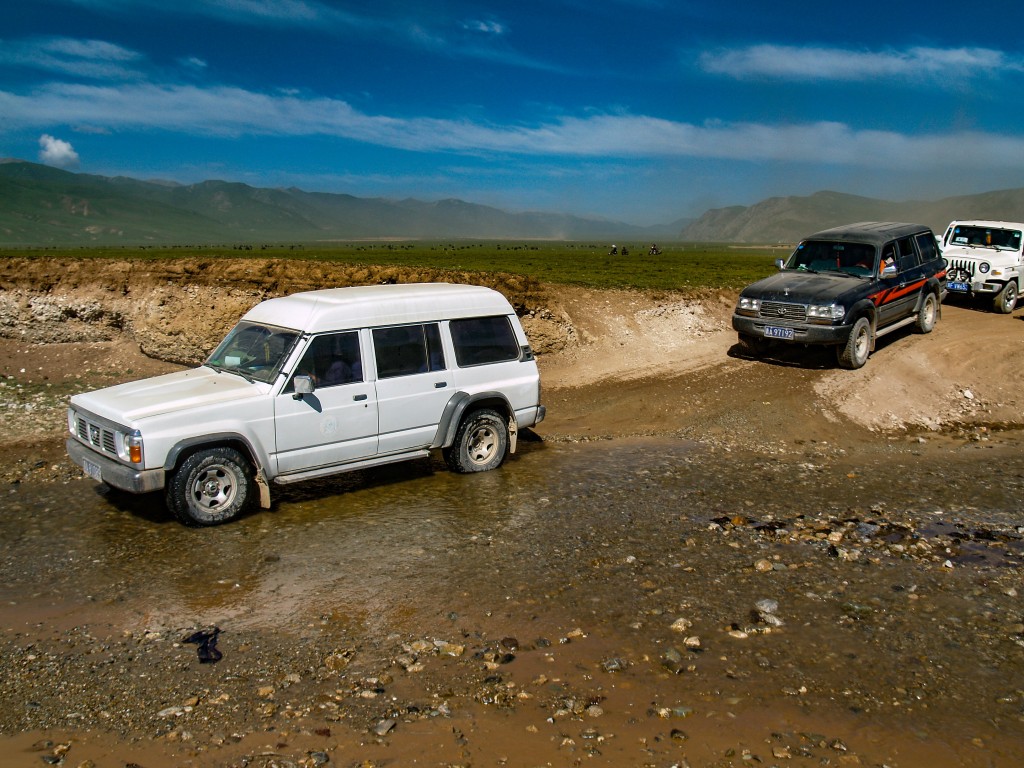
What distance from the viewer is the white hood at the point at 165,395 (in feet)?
26.0

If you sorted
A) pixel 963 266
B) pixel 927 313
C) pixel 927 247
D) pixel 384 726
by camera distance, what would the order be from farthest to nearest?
pixel 963 266 → pixel 927 313 → pixel 927 247 → pixel 384 726

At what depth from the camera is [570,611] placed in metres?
6.45

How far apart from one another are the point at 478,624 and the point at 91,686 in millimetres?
2767

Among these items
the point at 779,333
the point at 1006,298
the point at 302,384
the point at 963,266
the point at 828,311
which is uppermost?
the point at 963,266

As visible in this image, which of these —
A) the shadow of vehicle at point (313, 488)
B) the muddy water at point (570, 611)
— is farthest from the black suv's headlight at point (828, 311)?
the shadow of vehicle at point (313, 488)

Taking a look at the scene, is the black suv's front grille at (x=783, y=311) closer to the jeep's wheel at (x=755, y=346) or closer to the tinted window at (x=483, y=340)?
Answer: the jeep's wheel at (x=755, y=346)

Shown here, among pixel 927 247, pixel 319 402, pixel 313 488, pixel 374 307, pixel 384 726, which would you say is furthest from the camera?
pixel 927 247

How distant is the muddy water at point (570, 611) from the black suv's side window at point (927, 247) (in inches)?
329

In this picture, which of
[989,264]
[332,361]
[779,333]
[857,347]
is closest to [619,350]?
[779,333]

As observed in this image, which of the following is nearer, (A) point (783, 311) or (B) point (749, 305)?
(A) point (783, 311)

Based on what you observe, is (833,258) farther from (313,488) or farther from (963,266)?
(313,488)

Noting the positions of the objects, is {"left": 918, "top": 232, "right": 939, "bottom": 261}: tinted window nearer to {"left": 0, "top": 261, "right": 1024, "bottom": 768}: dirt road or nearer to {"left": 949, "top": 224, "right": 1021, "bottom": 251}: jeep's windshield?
{"left": 949, "top": 224, "right": 1021, "bottom": 251}: jeep's windshield

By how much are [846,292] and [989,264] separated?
7.98m

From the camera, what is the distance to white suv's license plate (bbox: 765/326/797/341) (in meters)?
14.9
